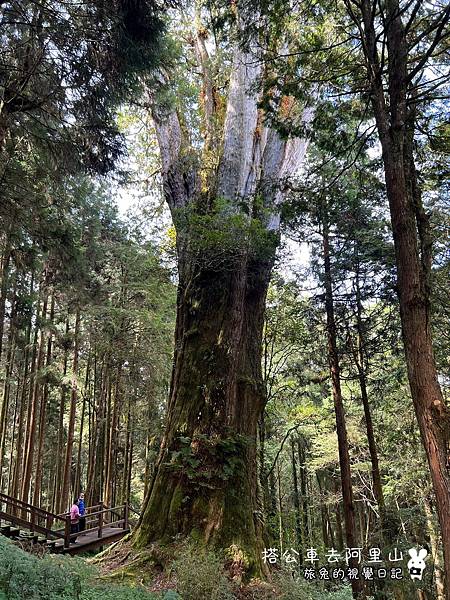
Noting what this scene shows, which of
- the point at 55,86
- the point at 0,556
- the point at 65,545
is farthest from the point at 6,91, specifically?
the point at 65,545

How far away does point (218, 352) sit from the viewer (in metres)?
7.20

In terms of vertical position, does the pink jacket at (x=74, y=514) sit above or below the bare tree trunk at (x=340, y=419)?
below

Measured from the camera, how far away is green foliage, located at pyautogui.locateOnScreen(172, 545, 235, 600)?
451 cm

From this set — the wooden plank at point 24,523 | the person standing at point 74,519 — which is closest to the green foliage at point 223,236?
the wooden plank at point 24,523

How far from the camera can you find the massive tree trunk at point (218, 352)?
238 inches

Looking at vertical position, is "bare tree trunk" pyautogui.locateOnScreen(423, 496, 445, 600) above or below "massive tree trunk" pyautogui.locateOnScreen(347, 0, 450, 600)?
below

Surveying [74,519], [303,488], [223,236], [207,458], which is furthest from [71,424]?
[303,488]

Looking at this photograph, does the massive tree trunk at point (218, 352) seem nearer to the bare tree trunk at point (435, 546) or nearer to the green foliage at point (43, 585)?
the green foliage at point (43, 585)

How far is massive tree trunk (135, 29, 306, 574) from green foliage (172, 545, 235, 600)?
662 mm

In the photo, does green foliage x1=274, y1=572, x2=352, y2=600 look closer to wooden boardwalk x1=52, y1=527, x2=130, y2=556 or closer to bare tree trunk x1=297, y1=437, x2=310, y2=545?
wooden boardwalk x1=52, y1=527, x2=130, y2=556

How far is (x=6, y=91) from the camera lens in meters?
6.40

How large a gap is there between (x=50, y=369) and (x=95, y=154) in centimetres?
804

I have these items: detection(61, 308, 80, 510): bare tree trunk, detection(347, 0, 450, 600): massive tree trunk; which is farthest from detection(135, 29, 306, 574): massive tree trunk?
detection(61, 308, 80, 510): bare tree trunk

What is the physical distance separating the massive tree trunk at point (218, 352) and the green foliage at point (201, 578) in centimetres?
66
